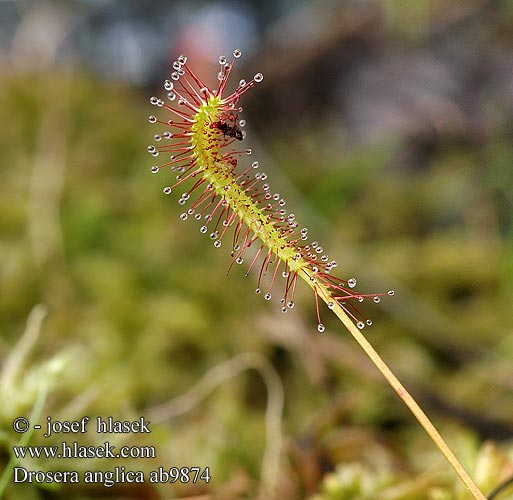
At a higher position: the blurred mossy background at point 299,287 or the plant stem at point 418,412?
the blurred mossy background at point 299,287

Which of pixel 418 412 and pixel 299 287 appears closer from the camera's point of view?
pixel 418 412

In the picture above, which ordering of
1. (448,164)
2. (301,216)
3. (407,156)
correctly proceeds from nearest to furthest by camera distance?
(301,216) → (448,164) → (407,156)

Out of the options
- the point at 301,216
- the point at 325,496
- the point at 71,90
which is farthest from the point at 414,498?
the point at 71,90

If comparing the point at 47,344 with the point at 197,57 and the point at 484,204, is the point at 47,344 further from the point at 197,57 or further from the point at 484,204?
the point at 197,57

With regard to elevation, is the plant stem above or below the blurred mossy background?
below

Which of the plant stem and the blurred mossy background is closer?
the plant stem

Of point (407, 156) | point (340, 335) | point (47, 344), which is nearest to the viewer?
point (47, 344)

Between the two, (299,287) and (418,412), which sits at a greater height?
(299,287)

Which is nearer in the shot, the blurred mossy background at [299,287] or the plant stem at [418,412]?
the plant stem at [418,412]
